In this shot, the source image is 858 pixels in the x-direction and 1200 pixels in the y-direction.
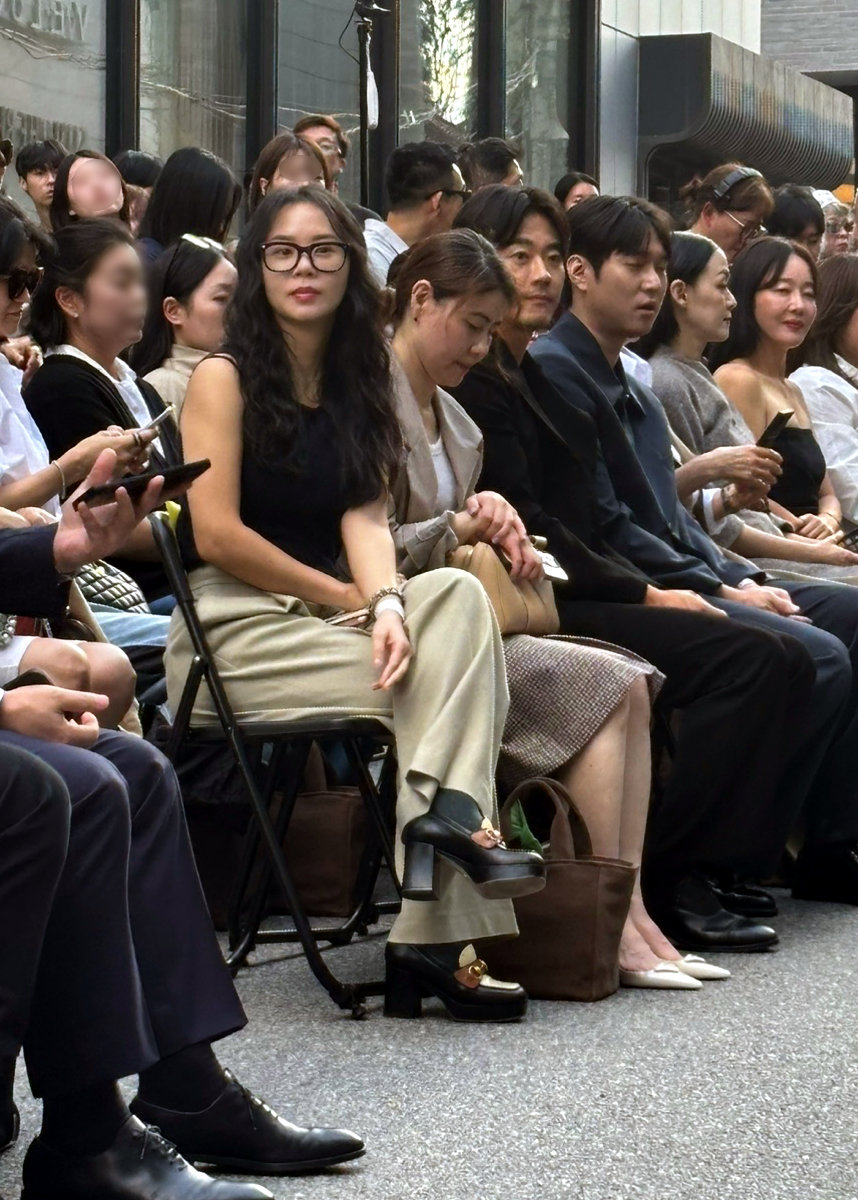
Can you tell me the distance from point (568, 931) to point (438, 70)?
10460 millimetres

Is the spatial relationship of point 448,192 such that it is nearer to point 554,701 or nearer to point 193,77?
point 554,701

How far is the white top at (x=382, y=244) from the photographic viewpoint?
736 centimetres

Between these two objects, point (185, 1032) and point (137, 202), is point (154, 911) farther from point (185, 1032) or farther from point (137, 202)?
point (137, 202)

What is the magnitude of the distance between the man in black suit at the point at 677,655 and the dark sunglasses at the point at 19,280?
4.45ft

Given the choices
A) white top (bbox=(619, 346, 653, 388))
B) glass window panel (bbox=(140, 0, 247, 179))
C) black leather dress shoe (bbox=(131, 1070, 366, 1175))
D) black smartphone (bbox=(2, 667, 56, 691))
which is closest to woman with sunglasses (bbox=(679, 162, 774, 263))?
white top (bbox=(619, 346, 653, 388))

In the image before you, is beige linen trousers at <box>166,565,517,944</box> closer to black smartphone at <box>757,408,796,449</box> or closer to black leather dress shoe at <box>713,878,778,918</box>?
black leather dress shoe at <box>713,878,778,918</box>

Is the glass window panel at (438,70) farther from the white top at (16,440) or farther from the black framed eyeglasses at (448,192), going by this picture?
the white top at (16,440)

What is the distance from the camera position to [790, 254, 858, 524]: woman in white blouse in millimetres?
7375

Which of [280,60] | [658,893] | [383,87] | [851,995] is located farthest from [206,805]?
[383,87]

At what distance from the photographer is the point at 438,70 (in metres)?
A: 14.1

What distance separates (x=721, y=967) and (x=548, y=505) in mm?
1307

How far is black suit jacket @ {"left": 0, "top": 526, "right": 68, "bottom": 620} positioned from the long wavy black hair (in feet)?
4.01

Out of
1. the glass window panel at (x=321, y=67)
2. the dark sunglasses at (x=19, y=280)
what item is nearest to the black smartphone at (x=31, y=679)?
the dark sunglasses at (x=19, y=280)

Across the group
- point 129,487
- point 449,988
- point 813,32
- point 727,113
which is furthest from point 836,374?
point 813,32
